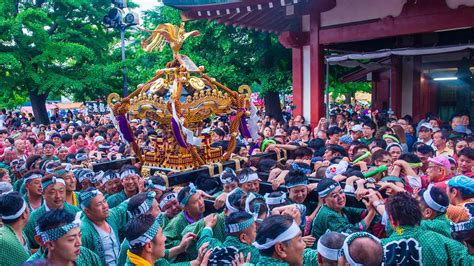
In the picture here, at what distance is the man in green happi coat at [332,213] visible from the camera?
145 inches

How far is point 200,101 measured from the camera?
5.73 metres

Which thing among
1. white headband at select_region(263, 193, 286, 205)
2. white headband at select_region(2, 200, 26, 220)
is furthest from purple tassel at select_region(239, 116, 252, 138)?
white headband at select_region(2, 200, 26, 220)

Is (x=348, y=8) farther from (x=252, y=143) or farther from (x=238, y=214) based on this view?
(x=238, y=214)

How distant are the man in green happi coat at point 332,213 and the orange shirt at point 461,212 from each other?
2.10 feet

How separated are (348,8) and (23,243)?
8.65 metres

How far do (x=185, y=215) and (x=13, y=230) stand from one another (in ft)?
4.70

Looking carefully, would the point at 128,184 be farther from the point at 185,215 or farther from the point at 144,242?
the point at 144,242

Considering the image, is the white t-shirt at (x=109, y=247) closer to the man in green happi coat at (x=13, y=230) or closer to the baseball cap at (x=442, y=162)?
the man in green happi coat at (x=13, y=230)

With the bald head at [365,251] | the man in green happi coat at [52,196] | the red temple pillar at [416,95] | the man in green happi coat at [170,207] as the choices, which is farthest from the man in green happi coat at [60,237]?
the red temple pillar at [416,95]

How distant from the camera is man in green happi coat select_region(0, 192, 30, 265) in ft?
10.5

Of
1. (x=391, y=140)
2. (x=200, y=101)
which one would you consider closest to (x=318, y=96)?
(x=391, y=140)

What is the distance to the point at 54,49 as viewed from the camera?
14.7m

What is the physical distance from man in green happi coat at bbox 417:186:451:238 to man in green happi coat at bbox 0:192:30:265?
120 inches

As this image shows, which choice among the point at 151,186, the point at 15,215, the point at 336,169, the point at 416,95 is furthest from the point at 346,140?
the point at 416,95
